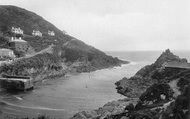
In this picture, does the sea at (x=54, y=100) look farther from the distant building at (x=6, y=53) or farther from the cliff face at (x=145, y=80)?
the distant building at (x=6, y=53)

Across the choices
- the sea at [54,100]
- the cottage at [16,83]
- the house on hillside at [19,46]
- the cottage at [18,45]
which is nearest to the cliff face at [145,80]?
the sea at [54,100]

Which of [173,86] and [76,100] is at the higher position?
[173,86]

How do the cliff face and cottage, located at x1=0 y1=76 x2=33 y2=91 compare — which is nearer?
the cliff face

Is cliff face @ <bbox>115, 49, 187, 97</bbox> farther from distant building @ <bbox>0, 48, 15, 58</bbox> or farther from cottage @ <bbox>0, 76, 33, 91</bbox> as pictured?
distant building @ <bbox>0, 48, 15, 58</bbox>

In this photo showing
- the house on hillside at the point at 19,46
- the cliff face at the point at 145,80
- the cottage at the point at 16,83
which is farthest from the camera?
the house on hillside at the point at 19,46

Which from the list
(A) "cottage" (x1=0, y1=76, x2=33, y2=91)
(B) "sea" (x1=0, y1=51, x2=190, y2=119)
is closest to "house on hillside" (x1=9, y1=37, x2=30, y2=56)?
(B) "sea" (x1=0, y1=51, x2=190, y2=119)

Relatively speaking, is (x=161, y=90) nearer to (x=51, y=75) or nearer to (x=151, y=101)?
(x=151, y=101)

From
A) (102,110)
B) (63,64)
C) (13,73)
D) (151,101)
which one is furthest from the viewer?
(63,64)

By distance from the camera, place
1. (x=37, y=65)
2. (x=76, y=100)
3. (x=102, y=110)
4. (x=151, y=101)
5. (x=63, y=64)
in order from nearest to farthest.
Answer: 1. (x=151, y=101)
2. (x=102, y=110)
3. (x=76, y=100)
4. (x=37, y=65)
5. (x=63, y=64)

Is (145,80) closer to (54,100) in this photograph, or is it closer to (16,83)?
(54,100)

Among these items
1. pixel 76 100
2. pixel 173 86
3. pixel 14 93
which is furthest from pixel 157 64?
pixel 173 86

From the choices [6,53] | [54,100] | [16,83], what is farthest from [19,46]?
[54,100]
